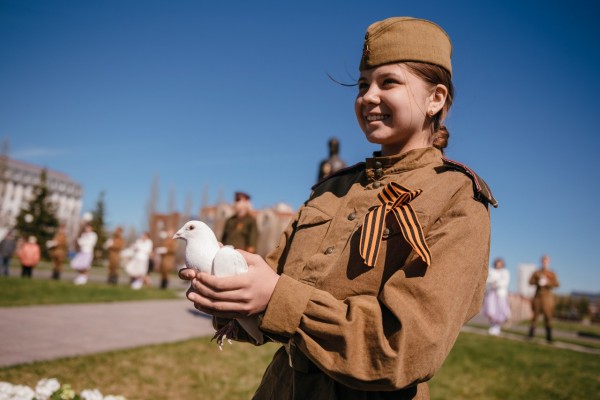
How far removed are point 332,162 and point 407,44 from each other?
19.0 ft

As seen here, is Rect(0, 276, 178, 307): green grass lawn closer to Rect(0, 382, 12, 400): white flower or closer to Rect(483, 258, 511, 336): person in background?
Rect(0, 382, 12, 400): white flower

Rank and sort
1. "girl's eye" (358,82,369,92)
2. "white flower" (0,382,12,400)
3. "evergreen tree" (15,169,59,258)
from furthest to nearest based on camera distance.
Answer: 1. "evergreen tree" (15,169,59,258)
2. "white flower" (0,382,12,400)
3. "girl's eye" (358,82,369,92)

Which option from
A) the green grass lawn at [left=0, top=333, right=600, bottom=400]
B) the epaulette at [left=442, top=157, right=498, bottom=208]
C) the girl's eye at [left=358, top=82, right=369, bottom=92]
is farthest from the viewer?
the green grass lawn at [left=0, top=333, right=600, bottom=400]

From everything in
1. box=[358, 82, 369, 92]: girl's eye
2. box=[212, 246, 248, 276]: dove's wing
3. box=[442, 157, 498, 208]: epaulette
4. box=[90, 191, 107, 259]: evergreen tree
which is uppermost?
box=[358, 82, 369, 92]: girl's eye

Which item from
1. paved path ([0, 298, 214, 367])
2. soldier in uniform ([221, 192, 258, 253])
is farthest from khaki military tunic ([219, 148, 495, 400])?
soldier in uniform ([221, 192, 258, 253])

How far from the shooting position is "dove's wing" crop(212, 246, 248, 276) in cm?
107

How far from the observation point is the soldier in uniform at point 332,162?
710 centimetres

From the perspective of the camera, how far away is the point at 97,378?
442 centimetres

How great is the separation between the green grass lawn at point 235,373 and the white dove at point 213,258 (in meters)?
3.50

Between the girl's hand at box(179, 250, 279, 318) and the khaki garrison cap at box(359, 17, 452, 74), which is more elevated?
the khaki garrison cap at box(359, 17, 452, 74)

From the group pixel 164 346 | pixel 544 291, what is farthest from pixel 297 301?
pixel 544 291

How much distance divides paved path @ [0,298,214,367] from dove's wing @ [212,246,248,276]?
4504 mm

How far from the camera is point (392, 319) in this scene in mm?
1051

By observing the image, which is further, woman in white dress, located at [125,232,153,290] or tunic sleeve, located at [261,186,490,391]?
woman in white dress, located at [125,232,153,290]
